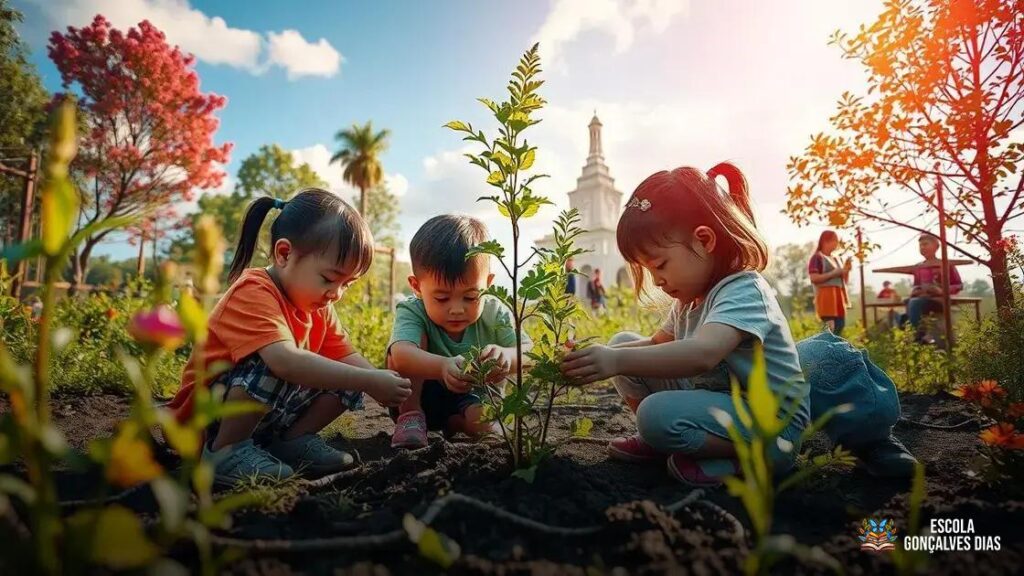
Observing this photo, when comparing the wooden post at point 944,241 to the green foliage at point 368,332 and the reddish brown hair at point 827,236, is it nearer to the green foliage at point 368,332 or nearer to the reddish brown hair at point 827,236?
the reddish brown hair at point 827,236

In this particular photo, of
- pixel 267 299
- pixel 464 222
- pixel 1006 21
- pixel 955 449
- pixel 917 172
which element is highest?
pixel 1006 21

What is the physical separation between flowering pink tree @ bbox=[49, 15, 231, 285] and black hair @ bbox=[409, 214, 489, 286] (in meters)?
12.5

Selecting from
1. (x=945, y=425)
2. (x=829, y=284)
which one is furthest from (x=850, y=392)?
(x=829, y=284)

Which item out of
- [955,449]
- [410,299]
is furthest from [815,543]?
[410,299]

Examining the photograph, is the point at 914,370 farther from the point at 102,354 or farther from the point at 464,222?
the point at 102,354

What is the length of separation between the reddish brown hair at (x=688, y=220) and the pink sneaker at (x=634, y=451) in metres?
0.70

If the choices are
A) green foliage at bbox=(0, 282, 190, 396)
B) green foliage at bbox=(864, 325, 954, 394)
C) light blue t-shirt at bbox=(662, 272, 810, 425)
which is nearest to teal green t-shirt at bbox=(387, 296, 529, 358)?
light blue t-shirt at bbox=(662, 272, 810, 425)

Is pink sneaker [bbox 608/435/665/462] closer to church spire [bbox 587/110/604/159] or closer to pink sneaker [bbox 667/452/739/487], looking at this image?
pink sneaker [bbox 667/452/739/487]

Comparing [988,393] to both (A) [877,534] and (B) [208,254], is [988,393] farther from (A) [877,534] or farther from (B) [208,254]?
(B) [208,254]

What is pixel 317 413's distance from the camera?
228cm

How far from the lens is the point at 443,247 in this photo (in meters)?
2.31

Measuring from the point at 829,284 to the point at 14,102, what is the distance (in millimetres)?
13713

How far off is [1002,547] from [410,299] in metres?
2.39

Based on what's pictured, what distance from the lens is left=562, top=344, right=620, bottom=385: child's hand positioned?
5.23 feet
